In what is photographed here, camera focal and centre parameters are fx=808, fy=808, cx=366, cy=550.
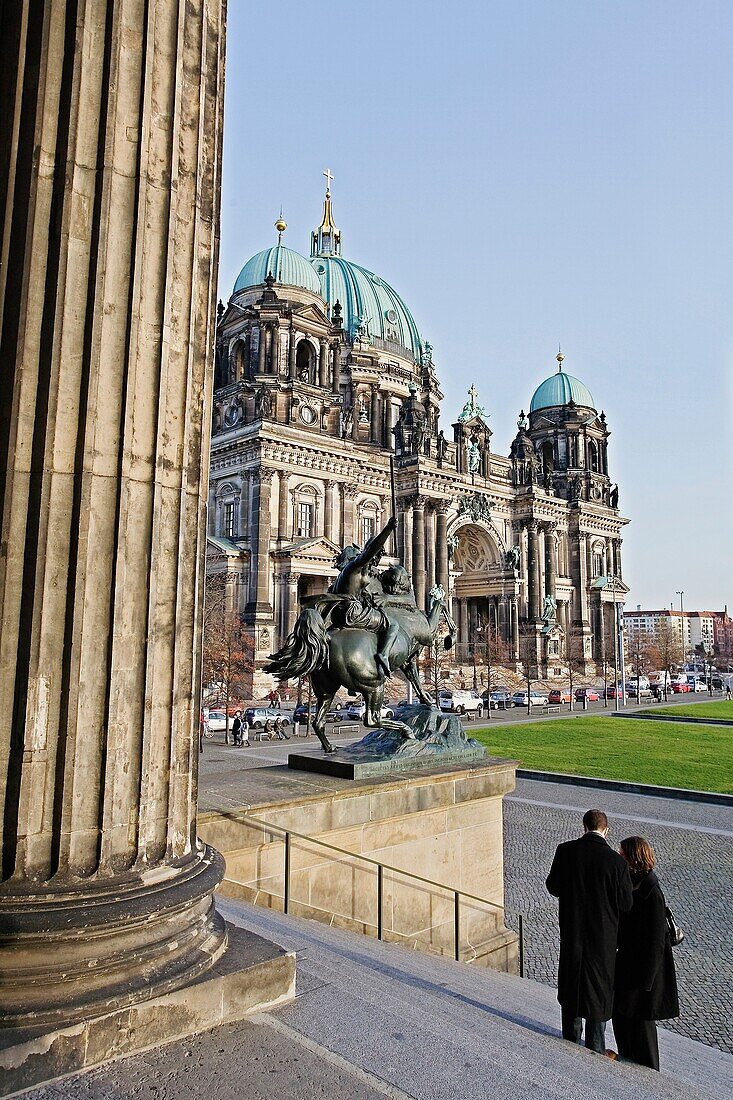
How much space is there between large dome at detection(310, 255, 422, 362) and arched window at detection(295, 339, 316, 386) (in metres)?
15.3

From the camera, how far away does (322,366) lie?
192ft

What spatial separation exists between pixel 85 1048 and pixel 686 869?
1171 centimetres

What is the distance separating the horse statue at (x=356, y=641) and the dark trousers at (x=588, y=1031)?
4.92 metres

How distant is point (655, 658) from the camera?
89.1 metres

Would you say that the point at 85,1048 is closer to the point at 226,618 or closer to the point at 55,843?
the point at 55,843

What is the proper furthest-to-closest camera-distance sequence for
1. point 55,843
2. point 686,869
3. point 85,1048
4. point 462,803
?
point 686,869 < point 462,803 < point 55,843 < point 85,1048

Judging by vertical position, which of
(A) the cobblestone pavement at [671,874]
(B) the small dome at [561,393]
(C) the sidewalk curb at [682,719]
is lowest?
(A) the cobblestone pavement at [671,874]

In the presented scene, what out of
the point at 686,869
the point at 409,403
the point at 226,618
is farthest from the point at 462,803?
the point at 409,403

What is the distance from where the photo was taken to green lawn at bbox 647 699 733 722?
4178cm

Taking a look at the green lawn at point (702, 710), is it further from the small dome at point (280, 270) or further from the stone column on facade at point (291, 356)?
the small dome at point (280, 270)

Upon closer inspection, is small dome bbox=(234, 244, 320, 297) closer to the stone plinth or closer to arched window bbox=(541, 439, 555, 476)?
arched window bbox=(541, 439, 555, 476)

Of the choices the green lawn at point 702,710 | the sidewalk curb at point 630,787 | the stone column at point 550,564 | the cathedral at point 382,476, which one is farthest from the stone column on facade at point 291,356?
the sidewalk curb at point 630,787

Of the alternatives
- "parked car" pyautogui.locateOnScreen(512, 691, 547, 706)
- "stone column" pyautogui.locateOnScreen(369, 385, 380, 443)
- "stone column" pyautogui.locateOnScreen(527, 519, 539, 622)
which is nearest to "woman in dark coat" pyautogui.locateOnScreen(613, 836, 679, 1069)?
"parked car" pyautogui.locateOnScreen(512, 691, 547, 706)

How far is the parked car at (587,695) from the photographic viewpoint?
53.4m
